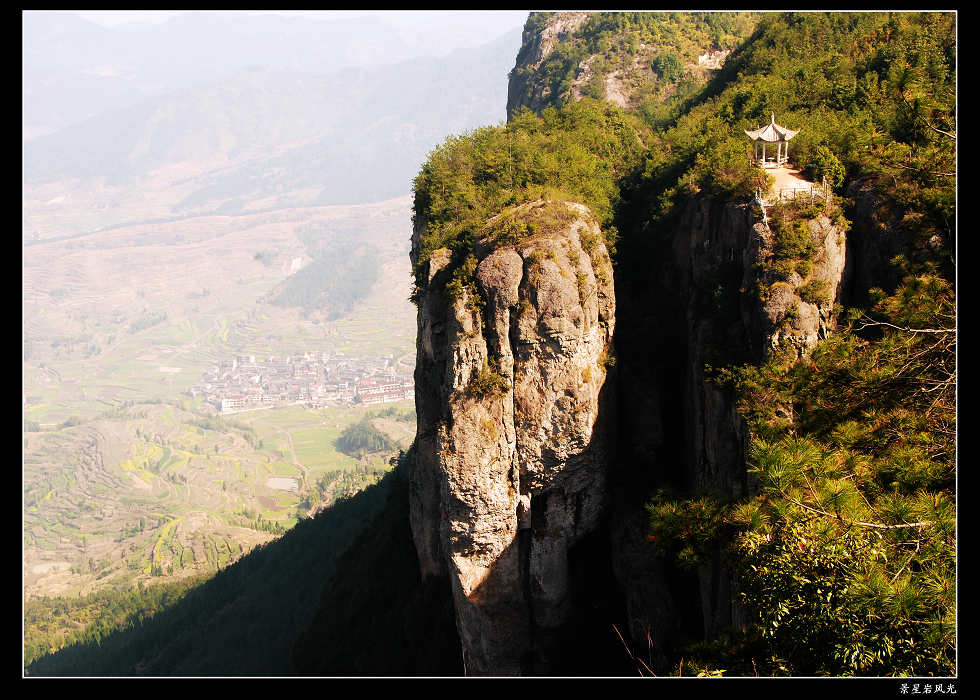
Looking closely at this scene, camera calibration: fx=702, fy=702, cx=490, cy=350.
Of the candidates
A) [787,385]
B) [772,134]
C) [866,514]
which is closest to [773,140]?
[772,134]

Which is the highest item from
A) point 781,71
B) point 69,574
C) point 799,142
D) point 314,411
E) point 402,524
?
point 781,71

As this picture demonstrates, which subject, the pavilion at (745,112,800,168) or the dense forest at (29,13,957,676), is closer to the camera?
the dense forest at (29,13,957,676)

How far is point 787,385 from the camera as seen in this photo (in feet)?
55.5

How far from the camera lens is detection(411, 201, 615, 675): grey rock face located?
23094 mm

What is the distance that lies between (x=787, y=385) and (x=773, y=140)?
40.3ft

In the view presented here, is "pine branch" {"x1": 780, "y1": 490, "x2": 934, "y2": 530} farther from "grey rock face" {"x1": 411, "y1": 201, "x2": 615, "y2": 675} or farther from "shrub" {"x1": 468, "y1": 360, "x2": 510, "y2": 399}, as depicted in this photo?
"shrub" {"x1": 468, "y1": 360, "x2": 510, "y2": 399}

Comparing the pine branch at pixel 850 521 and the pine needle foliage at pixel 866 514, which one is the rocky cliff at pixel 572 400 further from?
the pine branch at pixel 850 521

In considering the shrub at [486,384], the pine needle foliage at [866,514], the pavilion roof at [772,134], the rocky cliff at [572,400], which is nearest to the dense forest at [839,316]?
the pine needle foliage at [866,514]

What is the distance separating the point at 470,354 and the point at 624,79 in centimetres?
4596

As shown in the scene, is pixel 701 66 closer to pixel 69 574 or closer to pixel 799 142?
pixel 799 142

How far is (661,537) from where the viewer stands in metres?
18.2

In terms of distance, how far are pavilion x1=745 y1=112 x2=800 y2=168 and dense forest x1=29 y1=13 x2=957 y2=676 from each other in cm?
84

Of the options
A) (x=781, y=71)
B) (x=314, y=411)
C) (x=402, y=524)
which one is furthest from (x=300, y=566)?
(x=314, y=411)

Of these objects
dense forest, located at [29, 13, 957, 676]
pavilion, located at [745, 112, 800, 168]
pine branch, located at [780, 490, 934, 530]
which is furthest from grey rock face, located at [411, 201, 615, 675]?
pine branch, located at [780, 490, 934, 530]
